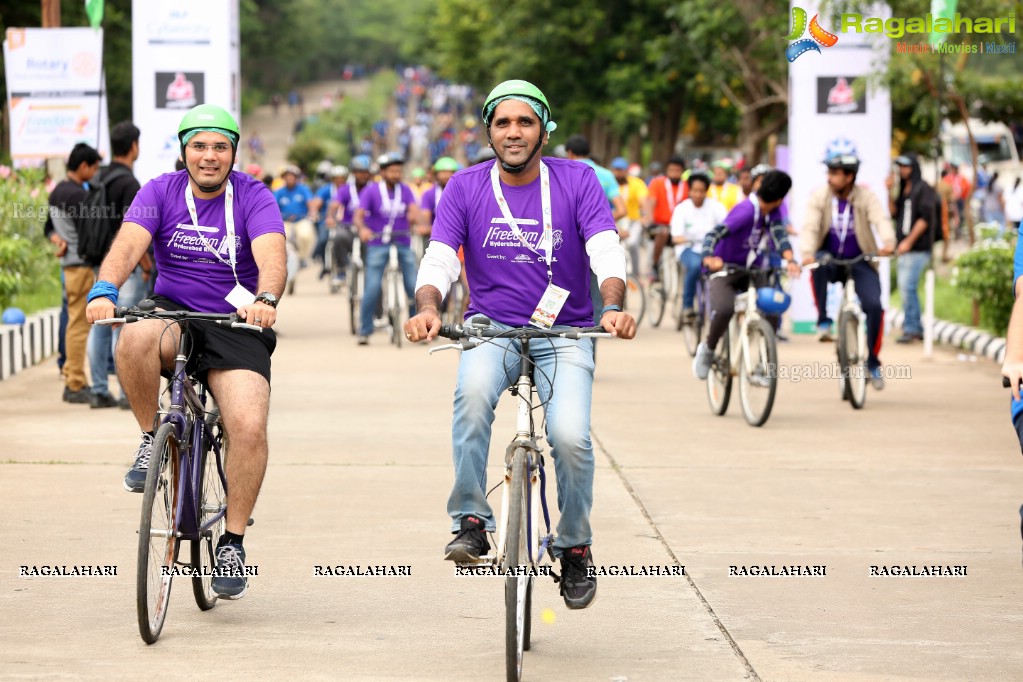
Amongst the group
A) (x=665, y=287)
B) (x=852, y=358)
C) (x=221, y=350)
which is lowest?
(x=852, y=358)

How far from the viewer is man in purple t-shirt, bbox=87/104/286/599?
6.30 metres

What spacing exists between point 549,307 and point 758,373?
6404 millimetres

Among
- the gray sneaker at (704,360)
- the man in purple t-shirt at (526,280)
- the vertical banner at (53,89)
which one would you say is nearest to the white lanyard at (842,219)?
the gray sneaker at (704,360)

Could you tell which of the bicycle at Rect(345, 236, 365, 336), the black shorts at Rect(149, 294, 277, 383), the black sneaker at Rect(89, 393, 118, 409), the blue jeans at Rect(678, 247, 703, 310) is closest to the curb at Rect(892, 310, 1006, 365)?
the blue jeans at Rect(678, 247, 703, 310)

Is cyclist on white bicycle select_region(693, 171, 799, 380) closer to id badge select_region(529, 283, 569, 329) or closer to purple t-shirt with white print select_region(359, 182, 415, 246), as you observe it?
purple t-shirt with white print select_region(359, 182, 415, 246)

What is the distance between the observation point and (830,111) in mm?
19297

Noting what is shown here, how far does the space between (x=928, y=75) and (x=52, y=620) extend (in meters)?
19.9

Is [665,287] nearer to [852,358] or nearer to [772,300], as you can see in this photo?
[852,358]

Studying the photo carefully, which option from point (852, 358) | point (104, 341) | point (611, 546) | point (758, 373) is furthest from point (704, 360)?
point (611, 546)

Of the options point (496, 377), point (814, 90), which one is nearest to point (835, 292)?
point (814, 90)

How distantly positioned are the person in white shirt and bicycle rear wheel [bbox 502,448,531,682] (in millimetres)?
12679

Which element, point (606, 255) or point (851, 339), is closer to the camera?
point (606, 255)

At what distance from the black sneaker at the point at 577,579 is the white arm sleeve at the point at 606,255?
93 centimetres

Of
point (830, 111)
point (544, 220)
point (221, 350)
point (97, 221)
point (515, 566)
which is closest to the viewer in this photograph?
point (515, 566)
